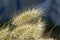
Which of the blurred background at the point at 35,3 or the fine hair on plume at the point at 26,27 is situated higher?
the blurred background at the point at 35,3

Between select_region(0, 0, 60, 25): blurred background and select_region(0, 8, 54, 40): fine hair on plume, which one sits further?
select_region(0, 0, 60, 25): blurred background

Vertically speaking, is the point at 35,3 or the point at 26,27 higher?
the point at 35,3

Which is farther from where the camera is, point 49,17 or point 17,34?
point 49,17

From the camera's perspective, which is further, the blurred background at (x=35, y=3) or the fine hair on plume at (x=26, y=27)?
the blurred background at (x=35, y=3)

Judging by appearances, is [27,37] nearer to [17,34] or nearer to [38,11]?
[17,34]

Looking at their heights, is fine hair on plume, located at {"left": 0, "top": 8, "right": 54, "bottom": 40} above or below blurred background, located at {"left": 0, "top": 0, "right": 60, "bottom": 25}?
below

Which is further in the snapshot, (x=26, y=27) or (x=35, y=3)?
(x=35, y=3)

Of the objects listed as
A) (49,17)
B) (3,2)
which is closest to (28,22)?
(3,2)

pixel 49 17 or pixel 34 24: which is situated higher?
pixel 49 17
